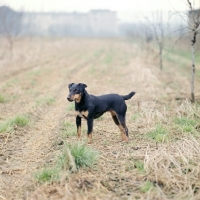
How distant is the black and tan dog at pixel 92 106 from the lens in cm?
628

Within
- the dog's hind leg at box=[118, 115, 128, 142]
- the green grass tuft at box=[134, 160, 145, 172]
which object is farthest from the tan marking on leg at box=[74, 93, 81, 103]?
the green grass tuft at box=[134, 160, 145, 172]

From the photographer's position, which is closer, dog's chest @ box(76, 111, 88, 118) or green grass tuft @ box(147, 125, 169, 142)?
dog's chest @ box(76, 111, 88, 118)

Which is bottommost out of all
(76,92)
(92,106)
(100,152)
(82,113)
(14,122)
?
(100,152)

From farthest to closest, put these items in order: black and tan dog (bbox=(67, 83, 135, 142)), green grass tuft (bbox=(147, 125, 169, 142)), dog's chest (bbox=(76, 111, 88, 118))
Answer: green grass tuft (bbox=(147, 125, 169, 142)) → dog's chest (bbox=(76, 111, 88, 118)) → black and tan dog (bbox=(67, 83, 135, 142))

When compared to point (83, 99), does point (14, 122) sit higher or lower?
lower

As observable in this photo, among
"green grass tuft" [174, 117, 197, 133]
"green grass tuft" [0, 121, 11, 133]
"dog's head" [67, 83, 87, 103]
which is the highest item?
"dog's head" [67, 83, 87, 103]

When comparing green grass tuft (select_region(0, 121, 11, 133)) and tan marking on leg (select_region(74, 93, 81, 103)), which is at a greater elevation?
tan marking on leg (select_region(74, 93, 81, 103))

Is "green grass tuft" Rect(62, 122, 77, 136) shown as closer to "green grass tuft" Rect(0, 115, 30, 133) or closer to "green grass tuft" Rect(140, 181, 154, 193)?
"green grass tuft" Rect(0, 115, 30, 133)

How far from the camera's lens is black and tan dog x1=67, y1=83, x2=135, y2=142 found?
20.6 ft

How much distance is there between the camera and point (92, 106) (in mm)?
6426

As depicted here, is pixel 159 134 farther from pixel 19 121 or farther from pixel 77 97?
pixel 19 121

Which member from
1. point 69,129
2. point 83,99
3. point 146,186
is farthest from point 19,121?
point 146,186

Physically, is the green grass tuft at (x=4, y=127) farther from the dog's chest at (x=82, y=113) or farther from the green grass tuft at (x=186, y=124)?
the green grass tuft at (x=186, y=124)

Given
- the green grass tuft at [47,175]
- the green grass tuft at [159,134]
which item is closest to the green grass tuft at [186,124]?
the green grass tuft at [159,134]
